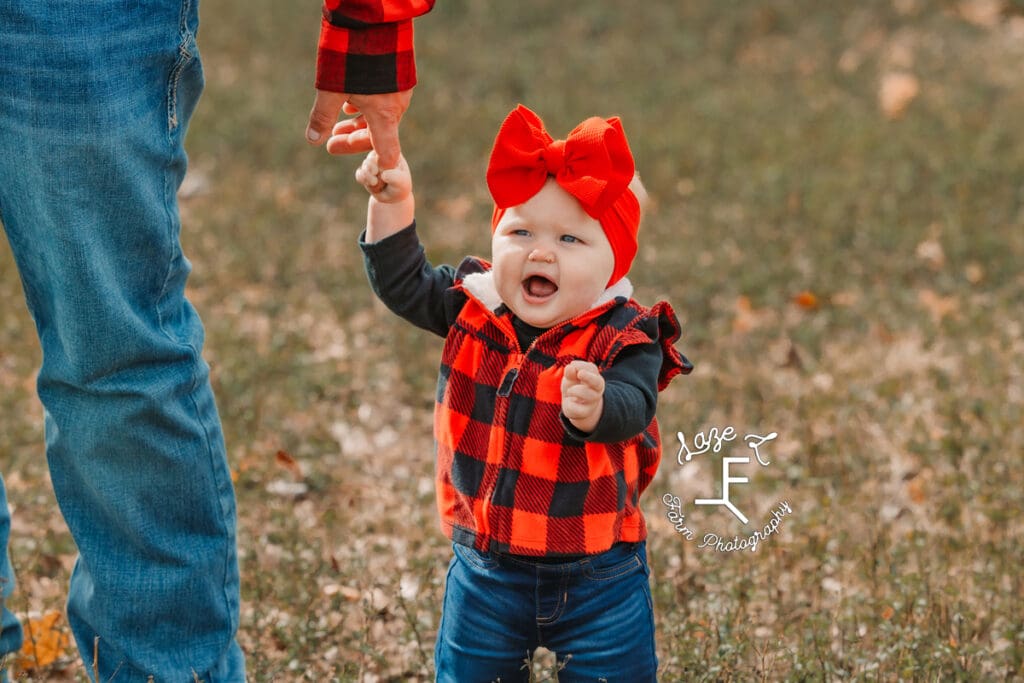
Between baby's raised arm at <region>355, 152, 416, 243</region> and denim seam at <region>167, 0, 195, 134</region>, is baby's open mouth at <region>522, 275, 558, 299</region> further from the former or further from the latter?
denim seam at <region>167, 0, 195, 134</region>

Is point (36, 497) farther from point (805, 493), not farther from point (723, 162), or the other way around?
point (723, 162)

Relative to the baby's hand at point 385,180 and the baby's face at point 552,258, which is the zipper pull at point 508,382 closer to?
the baby's face at point 552,258

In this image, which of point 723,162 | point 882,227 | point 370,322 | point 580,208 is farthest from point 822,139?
point 580,208

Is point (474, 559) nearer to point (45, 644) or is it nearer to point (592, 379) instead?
point (592, 379)

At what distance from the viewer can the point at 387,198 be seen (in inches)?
94.6

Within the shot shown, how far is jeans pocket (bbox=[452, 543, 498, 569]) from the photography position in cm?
239

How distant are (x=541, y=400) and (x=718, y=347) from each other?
9.48 ft

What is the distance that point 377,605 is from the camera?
3.38 metres

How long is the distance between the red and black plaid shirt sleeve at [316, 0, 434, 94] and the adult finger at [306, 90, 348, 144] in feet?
0.06

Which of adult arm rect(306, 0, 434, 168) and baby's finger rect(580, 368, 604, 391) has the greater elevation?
adult arm rect(306, 0, 434, 168)

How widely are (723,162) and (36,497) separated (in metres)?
4.52

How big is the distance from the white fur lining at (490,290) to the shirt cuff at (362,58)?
38cm

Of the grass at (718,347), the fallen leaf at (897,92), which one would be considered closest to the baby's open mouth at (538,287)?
the grass at (718,347)

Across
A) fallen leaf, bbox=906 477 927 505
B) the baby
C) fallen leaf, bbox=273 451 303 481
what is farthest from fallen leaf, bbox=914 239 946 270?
the baby
